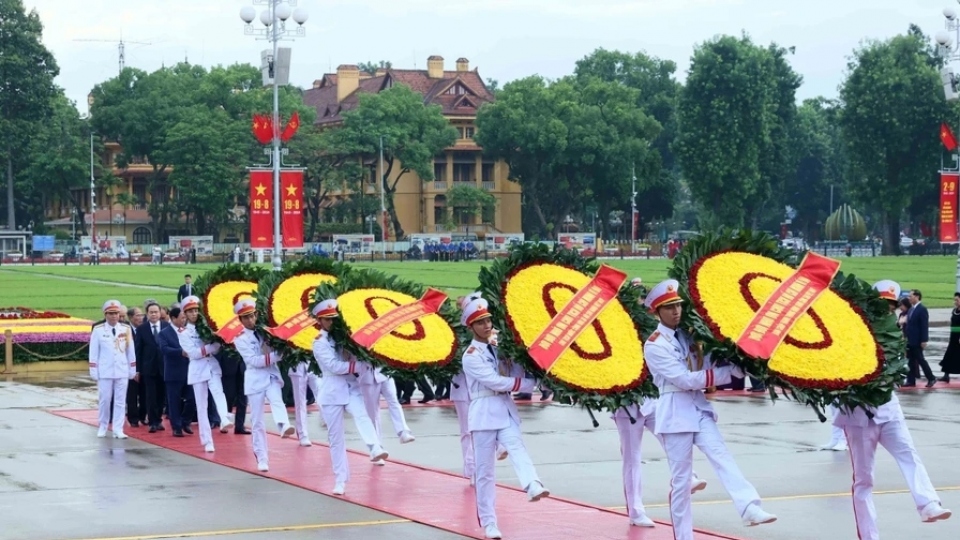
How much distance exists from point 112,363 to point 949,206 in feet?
92.3

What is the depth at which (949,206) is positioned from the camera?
40.5 meters

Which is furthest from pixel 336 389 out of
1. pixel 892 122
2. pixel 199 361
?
pixel 892 122

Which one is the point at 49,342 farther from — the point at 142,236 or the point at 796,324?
the point at 142,236

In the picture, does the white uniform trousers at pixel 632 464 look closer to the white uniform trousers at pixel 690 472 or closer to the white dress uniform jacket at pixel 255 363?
the white uniform trousers at pixel 690 472

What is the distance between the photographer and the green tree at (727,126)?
306 feet

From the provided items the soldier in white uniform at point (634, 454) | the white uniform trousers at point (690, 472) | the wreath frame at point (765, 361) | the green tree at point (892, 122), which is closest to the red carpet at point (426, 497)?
the soldier in white uniform at point (634, 454)

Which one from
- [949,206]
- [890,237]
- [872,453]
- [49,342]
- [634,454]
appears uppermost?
[949,206]

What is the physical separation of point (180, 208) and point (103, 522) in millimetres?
88077

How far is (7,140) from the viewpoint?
98.4 meters

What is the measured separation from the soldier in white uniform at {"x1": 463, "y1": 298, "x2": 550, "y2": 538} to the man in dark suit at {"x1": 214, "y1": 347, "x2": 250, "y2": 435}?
7729mm

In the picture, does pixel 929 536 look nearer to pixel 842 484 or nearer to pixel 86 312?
pixel 842 484

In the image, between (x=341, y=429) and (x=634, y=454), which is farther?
(x=341, y=429)

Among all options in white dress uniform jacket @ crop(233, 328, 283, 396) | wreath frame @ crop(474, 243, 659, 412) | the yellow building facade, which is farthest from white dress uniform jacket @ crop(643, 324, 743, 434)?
the yellow building facade

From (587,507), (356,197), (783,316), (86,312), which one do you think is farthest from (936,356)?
(356,197)
